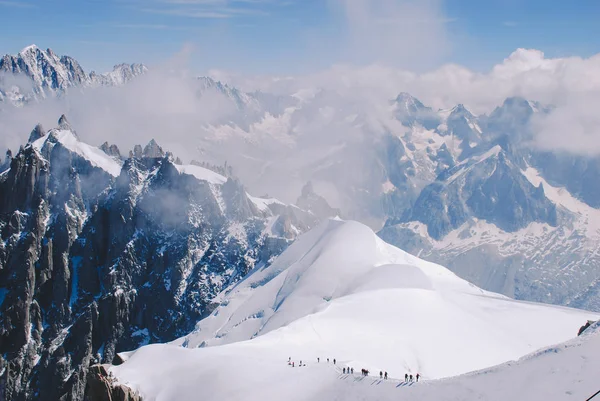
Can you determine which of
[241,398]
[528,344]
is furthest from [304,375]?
[528,344]

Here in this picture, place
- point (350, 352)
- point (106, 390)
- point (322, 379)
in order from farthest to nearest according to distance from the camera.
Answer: point (350, 352) → point (106, 390) → point (322, 379)

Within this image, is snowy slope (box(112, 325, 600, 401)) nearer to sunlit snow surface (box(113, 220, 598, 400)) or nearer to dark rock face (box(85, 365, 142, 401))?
sunlit snow surface (box(113, 220, 598, 400))

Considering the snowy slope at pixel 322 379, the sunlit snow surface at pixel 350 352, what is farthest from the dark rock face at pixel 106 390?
the sunlit snow surface at pixel 350 352

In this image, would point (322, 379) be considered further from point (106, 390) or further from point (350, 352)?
point (106, 390)

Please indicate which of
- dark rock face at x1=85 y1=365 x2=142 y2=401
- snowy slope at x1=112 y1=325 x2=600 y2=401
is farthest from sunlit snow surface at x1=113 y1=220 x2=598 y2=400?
dark rock face at x1=85 y1=365 x2=142 y2=401

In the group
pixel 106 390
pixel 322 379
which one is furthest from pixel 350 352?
pixel 106 390

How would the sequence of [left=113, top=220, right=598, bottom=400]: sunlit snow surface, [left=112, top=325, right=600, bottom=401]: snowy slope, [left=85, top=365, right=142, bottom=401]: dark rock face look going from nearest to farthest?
1. [left=112, top=325, right=600, bottom=401]: snowy slope
2. [left=113, top=220, right=598, bottom=400]: sunlit snow surface
3. [left=85, top=365, right=142, bottom=401]: dark rock face

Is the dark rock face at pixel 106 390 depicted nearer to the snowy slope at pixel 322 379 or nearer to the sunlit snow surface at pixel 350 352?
Answer: the snowy slope at pixel 322 379

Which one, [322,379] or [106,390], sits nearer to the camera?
[322,379]
